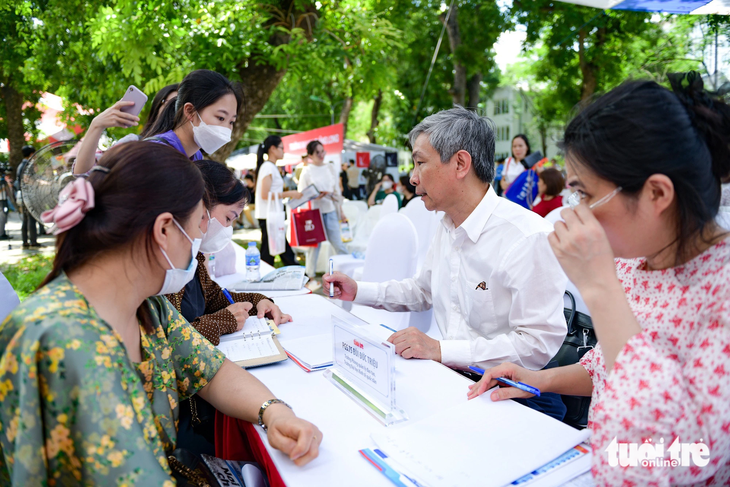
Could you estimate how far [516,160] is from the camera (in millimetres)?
7844

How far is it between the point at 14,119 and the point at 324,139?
5540 mm

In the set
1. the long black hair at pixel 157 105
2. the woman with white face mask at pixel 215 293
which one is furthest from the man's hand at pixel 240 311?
the long black hair at pixel 157 105

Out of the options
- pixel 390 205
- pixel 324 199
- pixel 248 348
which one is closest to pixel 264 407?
pixel 248 348

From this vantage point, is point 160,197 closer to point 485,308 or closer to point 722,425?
point 722,425

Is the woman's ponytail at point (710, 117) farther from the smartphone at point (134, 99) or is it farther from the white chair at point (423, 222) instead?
the white chair at point (423, 222)

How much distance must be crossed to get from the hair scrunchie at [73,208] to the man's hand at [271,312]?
4.22 feet

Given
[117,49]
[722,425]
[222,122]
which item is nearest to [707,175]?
[722,425]

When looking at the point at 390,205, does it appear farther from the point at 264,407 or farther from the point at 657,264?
the point at 657,264

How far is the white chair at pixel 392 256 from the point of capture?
3.31 meters

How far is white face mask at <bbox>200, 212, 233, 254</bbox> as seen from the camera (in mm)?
2350

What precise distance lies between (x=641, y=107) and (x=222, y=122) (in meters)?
2.31

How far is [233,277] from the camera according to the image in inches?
134

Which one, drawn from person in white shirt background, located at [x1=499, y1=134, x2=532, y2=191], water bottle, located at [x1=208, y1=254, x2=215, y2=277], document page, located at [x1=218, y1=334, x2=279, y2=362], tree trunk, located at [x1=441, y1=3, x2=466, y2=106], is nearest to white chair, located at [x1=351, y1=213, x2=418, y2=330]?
water bottle, located at [x1=208, y1=254, x2=215, y2=277]

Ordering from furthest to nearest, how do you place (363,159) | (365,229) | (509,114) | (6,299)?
(509,114), (363,159), (365,229), (6,299)
